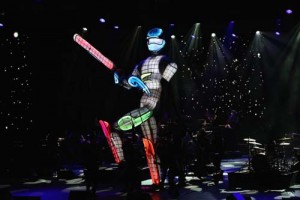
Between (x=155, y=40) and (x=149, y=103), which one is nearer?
(x=149, y=103)

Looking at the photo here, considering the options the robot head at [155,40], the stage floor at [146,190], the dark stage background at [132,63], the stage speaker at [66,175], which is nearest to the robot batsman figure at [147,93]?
the robot head at [155,40]

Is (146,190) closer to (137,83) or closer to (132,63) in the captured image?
(137,83)

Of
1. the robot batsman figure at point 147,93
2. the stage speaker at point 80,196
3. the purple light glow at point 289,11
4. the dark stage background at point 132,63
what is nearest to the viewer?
the stage speaker at point 80,196

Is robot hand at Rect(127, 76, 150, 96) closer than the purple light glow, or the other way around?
robot hand at Rect(127, 76, 150, 96)

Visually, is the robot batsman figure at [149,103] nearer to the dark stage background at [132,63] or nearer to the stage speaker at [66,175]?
the stage speaker at [66,175]

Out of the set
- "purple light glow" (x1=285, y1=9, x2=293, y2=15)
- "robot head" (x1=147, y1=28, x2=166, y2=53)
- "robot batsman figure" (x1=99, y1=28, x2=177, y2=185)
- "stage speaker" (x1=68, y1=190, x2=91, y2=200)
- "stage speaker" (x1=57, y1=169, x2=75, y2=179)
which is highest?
"purple light glow" (x1=285, y1=9, x2=293, y2=15)

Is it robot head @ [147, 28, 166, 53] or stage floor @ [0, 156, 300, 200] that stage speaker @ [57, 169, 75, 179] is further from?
robot head @ [147, 28, 166, 53]

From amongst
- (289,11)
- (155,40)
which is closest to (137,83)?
(155,40)

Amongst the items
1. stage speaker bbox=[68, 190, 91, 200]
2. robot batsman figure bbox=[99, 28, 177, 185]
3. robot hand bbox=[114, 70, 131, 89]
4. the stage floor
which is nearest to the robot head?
robot batsman figure bbox=[99, 28, 177, 185]

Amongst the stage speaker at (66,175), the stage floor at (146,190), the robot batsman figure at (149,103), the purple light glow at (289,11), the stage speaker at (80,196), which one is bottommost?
the stage floor at (146,190)

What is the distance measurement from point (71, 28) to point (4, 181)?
18.9 ft

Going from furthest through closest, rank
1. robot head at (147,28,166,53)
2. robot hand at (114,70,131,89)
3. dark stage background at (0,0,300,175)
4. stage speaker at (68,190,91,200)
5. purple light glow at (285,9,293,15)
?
dark stage background at (0,0,300,175) < purple light glow at (285,9,293,15) < robot head at (147,28,166,53) < robot hand at (114,70,131,89) < stage speaker at (68,190,91,200)

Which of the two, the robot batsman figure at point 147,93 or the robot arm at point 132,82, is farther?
the robot batsman figure at point 147,93

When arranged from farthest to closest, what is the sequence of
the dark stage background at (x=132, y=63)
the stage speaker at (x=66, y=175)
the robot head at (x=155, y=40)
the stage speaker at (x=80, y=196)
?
the dark stage background at (x=132, y=63) < the stage speaker at (x=66, y=175) < the robot head at (x=155, y=40) < the stage speaker at (x=80, y=196)
